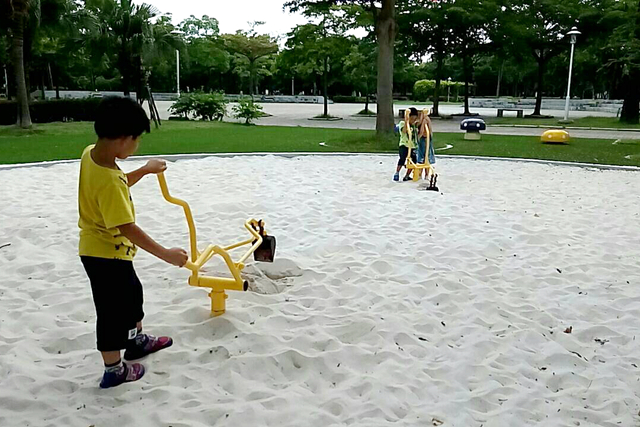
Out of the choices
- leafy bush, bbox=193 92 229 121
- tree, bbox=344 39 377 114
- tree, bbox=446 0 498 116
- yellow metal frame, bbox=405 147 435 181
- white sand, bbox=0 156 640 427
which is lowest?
white sand, bbox=0 156 640 427

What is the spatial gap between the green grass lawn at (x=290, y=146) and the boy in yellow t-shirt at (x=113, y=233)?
9166 mm

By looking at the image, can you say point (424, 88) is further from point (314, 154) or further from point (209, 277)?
point (209, 277)

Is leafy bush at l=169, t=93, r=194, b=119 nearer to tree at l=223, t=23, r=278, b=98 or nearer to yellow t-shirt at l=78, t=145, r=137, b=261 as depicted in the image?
tree at l=223, t=23, r=278, b=98

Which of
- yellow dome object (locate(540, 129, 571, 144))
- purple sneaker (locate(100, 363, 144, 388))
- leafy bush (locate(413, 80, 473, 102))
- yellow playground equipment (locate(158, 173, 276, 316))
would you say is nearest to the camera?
purple sneaker (locate(100, 363, 144, 388))

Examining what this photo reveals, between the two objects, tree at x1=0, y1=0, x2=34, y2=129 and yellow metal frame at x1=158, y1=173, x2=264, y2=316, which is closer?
yellow metal frame at x1=158, y1=173, x2=264, y2=316

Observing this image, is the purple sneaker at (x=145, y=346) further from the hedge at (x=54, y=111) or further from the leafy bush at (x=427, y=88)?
the leafy bush at (x=427, y=88)

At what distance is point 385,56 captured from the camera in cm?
1391

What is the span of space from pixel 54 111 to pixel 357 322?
920 inches

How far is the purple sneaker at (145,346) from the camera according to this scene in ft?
9.82

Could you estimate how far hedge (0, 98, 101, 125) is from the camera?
875 inches

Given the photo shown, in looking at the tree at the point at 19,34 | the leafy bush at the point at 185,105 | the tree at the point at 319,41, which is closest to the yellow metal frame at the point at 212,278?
the tree at the point at 19,34

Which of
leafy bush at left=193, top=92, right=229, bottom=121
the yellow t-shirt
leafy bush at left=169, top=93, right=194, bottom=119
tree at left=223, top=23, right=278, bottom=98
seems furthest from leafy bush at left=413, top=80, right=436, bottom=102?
the yellow t-shirt

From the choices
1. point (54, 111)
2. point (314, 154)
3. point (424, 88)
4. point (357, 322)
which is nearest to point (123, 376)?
point (357, 322)

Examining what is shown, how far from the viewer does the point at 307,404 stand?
2625 millimetres
